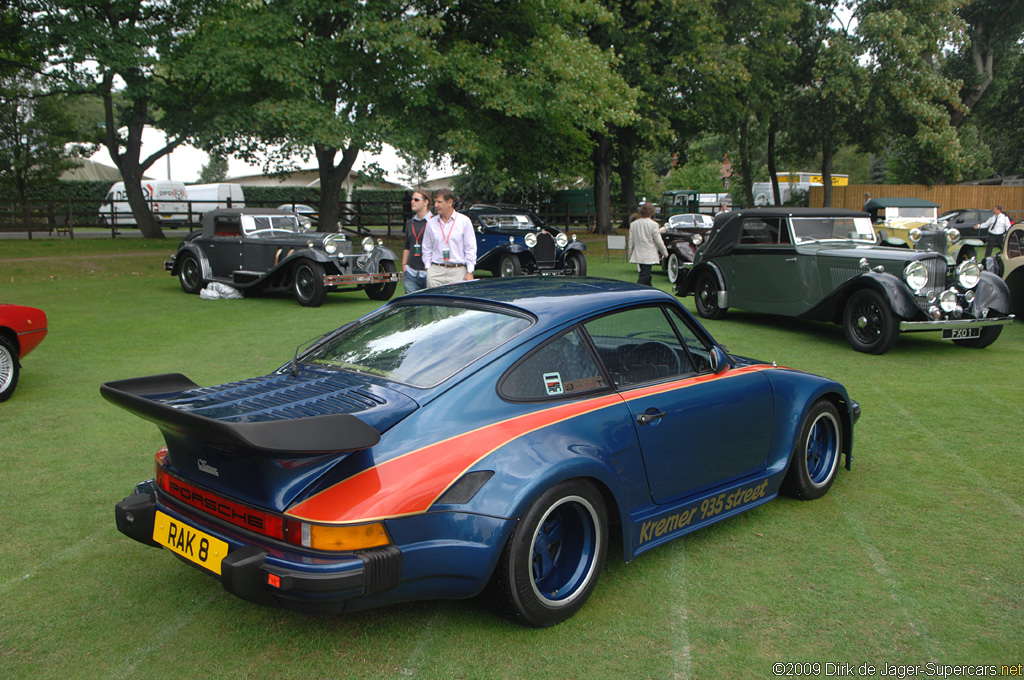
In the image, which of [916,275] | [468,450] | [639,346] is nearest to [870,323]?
A: [916,275]

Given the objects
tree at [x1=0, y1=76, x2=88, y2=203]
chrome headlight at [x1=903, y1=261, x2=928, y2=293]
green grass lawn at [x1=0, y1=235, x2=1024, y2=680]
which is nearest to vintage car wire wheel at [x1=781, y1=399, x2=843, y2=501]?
green grass lawn at [x1=0, y1=235, x2=1024, y2=680]

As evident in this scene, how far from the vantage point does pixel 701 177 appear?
81.7m

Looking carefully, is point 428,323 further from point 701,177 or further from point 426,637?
point 701,177

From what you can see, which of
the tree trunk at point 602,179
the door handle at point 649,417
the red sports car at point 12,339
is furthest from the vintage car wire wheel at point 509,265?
the tree trunk at point 602,179

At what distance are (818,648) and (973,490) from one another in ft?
8.06

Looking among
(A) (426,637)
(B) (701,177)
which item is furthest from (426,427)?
(B) (701,177)

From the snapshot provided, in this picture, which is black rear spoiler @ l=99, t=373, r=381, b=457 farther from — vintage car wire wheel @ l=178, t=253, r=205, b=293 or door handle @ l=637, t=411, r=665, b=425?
vintage car wire wheel @ l=178, t=253, r=205, b=293

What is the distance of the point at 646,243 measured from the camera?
12578mm

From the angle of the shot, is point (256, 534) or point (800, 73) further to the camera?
point (800, 73)

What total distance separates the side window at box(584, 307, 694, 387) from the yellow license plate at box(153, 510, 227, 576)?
71.8 inches

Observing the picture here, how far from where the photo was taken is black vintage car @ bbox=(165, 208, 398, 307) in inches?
564

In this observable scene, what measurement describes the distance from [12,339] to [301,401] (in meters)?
5.10

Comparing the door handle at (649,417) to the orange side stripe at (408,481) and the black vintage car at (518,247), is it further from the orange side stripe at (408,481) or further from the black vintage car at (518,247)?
the black vintage car at (518,247)

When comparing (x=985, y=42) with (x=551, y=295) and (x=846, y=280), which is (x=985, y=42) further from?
(x=551, y=295)
